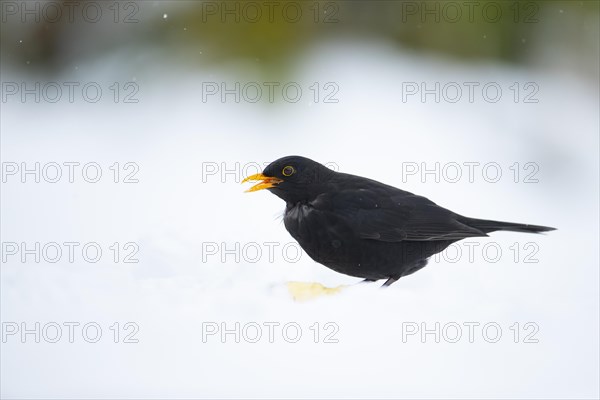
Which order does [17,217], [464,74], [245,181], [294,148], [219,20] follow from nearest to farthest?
[245,181] → [17,217] → [294,148] → [219,20] → [464,74]

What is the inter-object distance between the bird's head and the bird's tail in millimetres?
710

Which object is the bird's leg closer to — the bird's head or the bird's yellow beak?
the bird's head

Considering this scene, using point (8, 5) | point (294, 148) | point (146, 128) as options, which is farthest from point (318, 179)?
point (8, 5)

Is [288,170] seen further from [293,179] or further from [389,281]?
[389,281]

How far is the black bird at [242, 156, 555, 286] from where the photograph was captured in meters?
3.39

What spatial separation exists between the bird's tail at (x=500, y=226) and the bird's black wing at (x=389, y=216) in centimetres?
8

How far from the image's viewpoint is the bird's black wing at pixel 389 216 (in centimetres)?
342

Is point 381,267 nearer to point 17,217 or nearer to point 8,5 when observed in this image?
point 17,217

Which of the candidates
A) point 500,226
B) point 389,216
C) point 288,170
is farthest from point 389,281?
point 288,170

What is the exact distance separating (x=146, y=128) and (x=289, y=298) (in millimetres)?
2558

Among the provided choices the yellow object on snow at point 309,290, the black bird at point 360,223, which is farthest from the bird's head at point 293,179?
the yellow object on snow at point 309,290

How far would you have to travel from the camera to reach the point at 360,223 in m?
3.42

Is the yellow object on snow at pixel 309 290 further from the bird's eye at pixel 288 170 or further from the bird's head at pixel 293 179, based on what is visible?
the bird's eye at pixel 288 170

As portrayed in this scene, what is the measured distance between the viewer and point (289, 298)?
3490 mm
